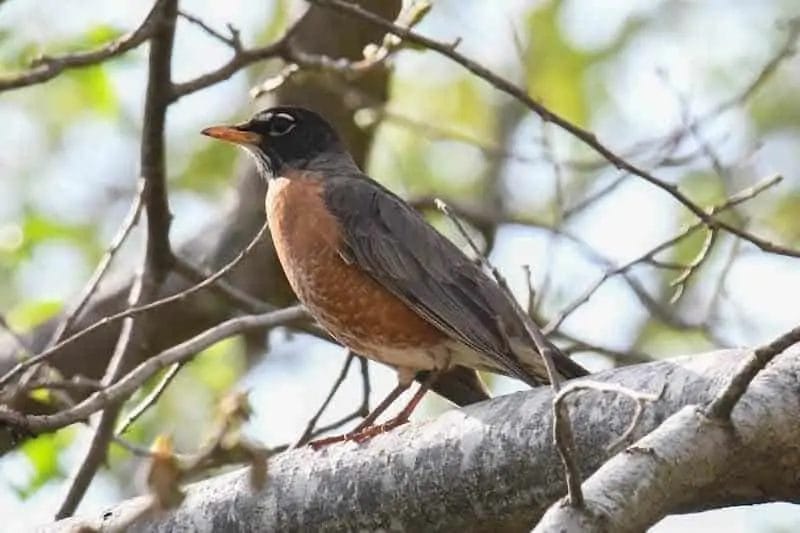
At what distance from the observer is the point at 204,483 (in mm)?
2840

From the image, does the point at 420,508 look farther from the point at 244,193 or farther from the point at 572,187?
the point at 572,187

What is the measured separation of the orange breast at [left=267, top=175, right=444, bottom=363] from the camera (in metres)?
3.91

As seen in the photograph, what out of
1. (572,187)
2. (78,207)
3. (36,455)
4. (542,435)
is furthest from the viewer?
(78,207)

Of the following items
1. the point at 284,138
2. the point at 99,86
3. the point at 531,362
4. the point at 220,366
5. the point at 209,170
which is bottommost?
the point at 220,366

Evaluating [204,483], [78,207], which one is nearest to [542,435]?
[204,483]

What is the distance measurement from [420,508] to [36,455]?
1.98 m

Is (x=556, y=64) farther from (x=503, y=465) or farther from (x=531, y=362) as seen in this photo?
(x=503, y=465)

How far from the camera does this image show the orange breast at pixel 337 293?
12.8ft

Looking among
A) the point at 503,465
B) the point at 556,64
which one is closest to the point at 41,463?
the point at 503,465

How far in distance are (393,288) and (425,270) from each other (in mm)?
107

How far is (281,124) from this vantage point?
15.6 feet

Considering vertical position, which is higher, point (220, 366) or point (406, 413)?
point (406, 413)

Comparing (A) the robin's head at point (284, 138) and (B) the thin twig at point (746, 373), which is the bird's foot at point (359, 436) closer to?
(B) the thin twig at point (746, 373)

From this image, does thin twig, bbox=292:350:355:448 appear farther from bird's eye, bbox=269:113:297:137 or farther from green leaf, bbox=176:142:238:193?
green leaf, bbox=176:142:238:193
